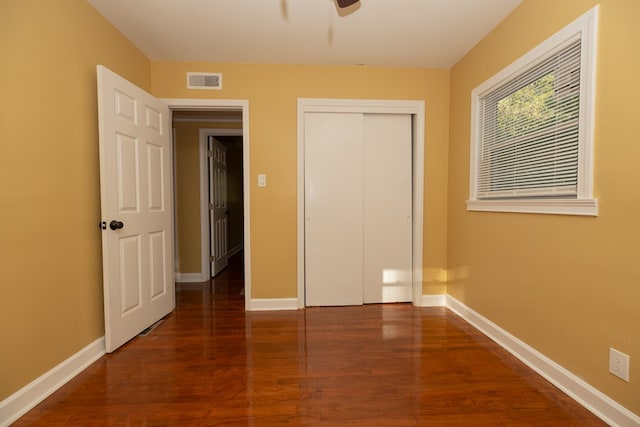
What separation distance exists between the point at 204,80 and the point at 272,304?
2.31 meters

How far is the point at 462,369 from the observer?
1895mm

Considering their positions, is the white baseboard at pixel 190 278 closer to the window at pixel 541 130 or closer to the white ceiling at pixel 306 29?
the white ceiling at pixel 306 29

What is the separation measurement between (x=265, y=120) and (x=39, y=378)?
2455mm

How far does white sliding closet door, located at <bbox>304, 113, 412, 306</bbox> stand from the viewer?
117 inches

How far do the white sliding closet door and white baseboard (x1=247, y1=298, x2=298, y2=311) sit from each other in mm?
201

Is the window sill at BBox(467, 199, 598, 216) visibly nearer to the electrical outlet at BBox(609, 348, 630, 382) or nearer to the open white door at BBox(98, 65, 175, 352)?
the electrical outlet at BBox(609, 348, 630, 382)

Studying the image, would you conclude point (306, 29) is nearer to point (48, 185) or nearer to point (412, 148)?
point (412, 148)

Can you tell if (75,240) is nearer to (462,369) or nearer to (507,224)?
(462,369)

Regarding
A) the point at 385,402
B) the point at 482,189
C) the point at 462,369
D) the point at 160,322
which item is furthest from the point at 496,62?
the point at 160,322

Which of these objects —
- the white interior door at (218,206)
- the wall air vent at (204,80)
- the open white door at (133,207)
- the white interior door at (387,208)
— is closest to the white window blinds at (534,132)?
the white interior door at (387,208)

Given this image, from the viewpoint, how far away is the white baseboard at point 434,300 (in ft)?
10.0

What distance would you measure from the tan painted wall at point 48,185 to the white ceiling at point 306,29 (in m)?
0.40

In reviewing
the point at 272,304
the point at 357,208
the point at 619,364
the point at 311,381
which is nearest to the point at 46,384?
the point at 311,381

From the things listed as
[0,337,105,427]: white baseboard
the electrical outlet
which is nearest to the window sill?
the electrical outlet
